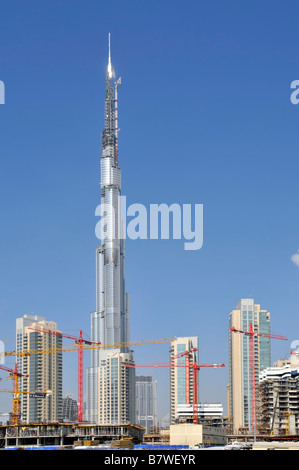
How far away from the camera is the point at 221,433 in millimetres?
158000
